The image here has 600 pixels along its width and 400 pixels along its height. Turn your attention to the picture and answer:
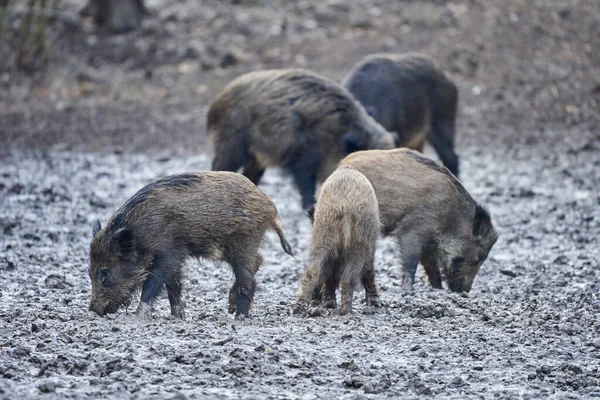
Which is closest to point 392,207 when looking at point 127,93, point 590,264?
point 590,264

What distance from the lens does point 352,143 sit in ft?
31.5

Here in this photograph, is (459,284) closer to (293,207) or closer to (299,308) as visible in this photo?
(299,308)

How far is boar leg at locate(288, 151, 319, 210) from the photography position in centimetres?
1051

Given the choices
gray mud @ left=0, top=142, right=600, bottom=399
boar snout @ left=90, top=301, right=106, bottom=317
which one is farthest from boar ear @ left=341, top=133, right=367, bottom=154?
boar snout @ left=90, top=301, right=106, bottom=317

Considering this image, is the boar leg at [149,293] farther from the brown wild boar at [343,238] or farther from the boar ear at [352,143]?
the boar ear at [352,143]

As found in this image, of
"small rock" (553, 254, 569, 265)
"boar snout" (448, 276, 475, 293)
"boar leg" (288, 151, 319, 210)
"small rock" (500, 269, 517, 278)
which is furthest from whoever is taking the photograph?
"boar leg" (288, 151, 319, 210)

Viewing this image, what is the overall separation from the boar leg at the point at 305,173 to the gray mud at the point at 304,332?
717mm

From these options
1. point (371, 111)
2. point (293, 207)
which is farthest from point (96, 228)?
point (371, 111)

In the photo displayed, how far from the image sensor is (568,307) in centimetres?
679

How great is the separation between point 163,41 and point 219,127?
355 inches

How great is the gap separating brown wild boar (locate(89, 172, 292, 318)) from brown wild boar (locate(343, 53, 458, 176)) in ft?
17.2

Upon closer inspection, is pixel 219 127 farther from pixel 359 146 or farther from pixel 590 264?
pixel 590 264

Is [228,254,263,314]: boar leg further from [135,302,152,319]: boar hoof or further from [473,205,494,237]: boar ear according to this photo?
[473,205,494,237]: boar ear

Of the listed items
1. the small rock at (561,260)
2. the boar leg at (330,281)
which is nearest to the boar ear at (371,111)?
the small rock at (561,260)
